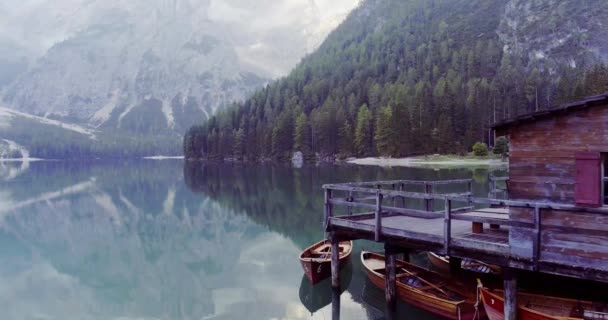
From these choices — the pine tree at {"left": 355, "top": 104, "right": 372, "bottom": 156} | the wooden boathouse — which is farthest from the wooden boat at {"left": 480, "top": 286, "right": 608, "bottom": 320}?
the pine tree at {"left": 355, "top": 104, "right": 372, "bottom": 156}

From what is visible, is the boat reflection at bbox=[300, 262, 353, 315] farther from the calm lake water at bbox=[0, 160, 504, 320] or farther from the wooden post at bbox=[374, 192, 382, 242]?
the wooden post at bbox=[374, 192, 382, 242]

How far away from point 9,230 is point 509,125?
54.5 meters

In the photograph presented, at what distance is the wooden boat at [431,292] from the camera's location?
1809 centimetres

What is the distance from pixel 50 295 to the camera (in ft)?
95.5

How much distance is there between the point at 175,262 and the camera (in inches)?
1451

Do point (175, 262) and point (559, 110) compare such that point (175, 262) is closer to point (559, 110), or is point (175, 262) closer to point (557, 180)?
point (557, 180)

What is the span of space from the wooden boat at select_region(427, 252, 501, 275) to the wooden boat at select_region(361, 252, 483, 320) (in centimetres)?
213

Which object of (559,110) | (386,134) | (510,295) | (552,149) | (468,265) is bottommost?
(468,265)

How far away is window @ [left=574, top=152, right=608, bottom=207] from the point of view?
13.3 meters

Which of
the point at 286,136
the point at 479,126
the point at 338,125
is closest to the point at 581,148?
the point at 479,126

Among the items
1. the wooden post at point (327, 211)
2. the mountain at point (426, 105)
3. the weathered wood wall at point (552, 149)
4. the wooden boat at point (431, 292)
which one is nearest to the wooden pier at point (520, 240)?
the weathered wood wall at point (552, 149)

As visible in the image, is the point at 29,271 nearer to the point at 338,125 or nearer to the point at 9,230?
the point at 9,230

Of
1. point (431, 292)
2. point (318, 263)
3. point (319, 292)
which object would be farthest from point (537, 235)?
point (319, 292)

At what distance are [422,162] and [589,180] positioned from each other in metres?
104
